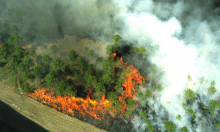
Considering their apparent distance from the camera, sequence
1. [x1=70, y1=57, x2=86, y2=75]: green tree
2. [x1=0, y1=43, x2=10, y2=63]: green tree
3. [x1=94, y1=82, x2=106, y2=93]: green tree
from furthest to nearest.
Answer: [x1=0, y1=43, x2=10, y2=63]: green tree → [x1=70, y1=57, x2=86, y2=75]: green tree → [x1=94, y1=82, x2=106, y2=93]: green tree

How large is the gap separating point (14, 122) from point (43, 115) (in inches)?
111

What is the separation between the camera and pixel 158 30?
23938 millimetres

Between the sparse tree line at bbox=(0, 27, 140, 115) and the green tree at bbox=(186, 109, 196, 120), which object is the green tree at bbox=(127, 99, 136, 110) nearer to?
the sparse tree line at bbox=(0, 27, 140, 115)

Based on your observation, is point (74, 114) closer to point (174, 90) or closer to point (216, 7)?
point (174, 90)

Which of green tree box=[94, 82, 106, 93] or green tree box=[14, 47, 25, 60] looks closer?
green tree box=[94, 82, 106, 93]

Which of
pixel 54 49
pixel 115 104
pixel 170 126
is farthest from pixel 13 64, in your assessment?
pixel 170 126

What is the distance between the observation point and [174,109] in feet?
63.3

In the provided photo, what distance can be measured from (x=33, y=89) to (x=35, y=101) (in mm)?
1815

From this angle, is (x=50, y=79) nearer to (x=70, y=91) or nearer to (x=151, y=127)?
(x=70, y=91)

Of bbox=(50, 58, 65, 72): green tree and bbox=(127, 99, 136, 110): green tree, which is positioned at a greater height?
bbox=(50, 58, 65, 72): green tree

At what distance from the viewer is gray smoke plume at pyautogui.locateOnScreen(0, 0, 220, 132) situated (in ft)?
65.5

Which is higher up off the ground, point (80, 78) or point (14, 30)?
point (14, 30)

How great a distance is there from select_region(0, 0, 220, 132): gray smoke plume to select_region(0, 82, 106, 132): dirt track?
5.62 meters

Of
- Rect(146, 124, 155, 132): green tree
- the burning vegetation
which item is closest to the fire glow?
the burning vegetation
